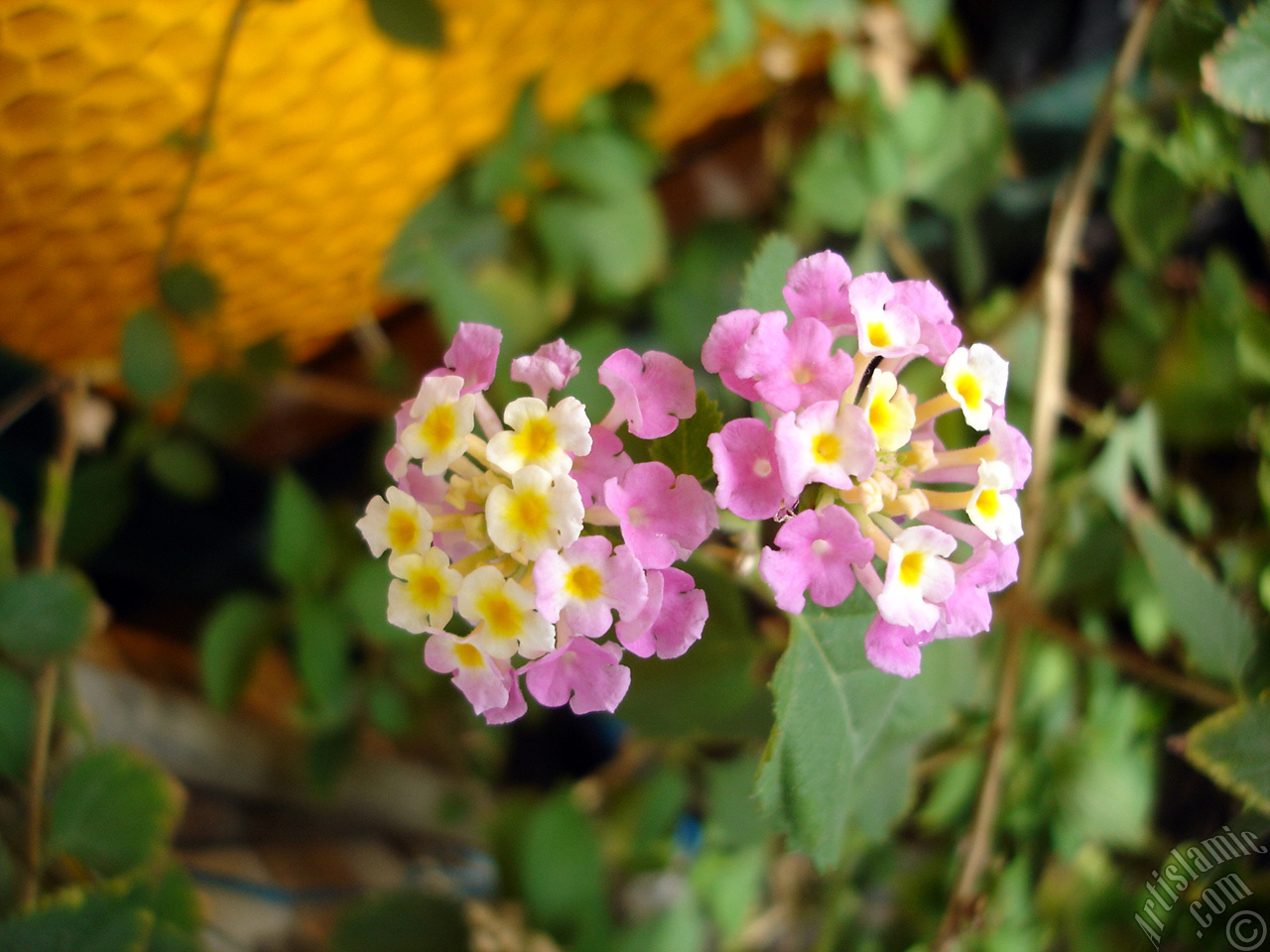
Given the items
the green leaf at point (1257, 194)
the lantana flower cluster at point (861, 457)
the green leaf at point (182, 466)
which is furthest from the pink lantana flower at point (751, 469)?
the green leaf at point (182, 466)

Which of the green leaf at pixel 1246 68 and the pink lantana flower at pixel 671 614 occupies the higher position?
the green leaf at pixel 1246 68

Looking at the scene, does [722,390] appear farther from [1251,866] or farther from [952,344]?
[1251,866]

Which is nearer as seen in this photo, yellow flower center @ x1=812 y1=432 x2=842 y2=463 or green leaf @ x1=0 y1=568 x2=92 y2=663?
yellow flower center @ x1=812 y1=432 x2=842 y2=463

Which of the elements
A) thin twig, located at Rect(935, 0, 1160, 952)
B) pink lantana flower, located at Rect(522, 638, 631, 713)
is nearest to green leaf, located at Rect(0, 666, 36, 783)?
pink lantana flower, located at Rect(522, 638, 631, 713)

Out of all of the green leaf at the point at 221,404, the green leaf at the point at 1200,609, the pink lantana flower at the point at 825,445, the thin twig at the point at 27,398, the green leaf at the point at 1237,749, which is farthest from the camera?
the green leaf at the point at 221,404

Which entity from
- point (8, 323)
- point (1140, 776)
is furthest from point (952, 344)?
point (8, 323)

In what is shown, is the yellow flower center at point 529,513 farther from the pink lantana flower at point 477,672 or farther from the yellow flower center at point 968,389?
the yellow flower center at point 968,389

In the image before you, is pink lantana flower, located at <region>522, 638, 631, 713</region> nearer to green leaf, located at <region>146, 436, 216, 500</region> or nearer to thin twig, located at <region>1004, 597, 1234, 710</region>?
thin twig, located at <region>1004, 597, 1234, 710</region>
